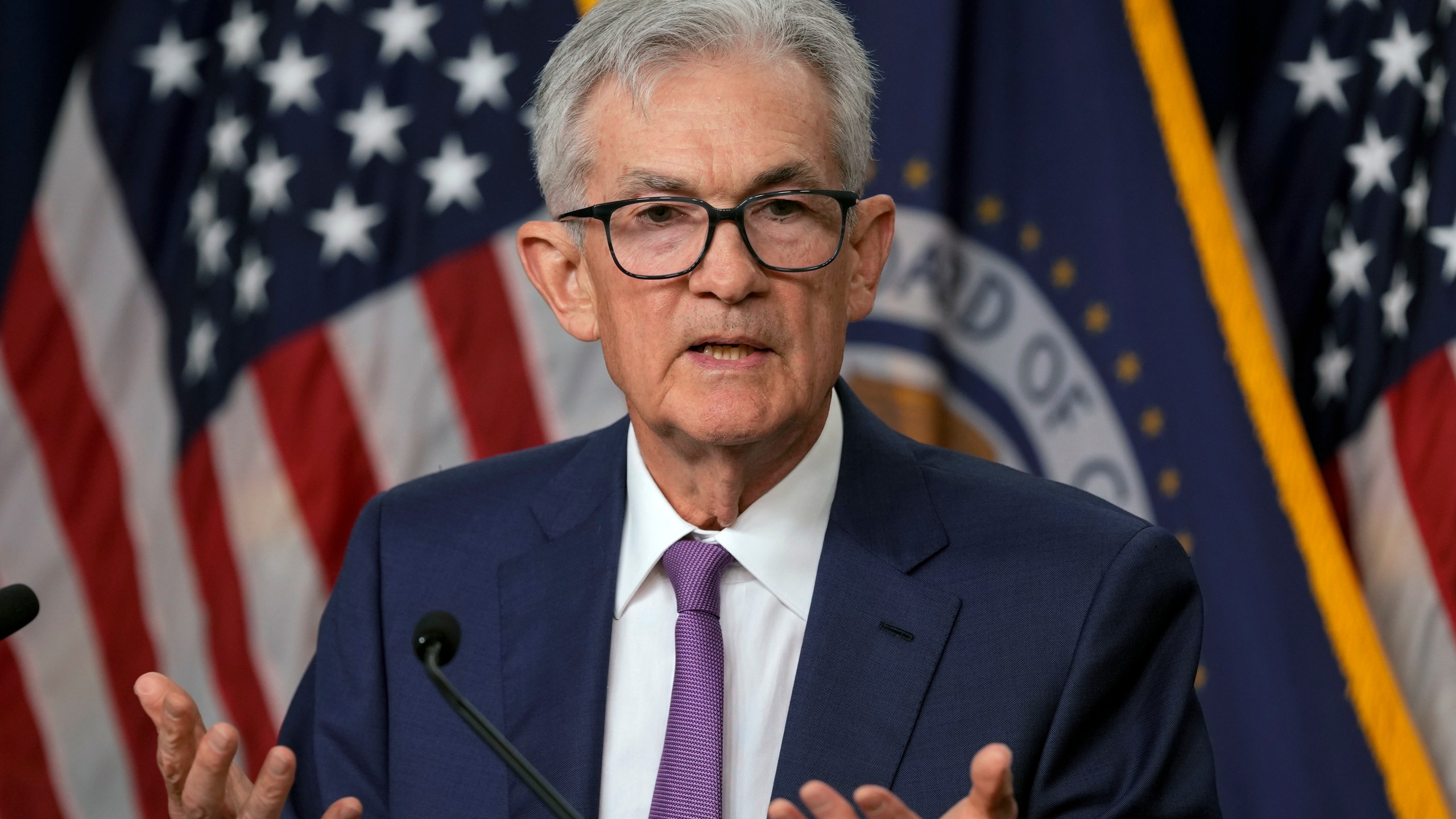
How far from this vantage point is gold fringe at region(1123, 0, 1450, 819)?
2.44 metres

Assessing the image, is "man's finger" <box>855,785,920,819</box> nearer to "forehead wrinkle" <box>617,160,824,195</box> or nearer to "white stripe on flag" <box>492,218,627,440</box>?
"forehead wrinkle" <box>617,160,824,195</box>

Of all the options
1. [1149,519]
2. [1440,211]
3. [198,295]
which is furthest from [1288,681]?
[198,295]

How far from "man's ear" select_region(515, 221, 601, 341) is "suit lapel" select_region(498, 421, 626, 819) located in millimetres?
169

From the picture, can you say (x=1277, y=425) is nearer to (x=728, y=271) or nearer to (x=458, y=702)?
(x=728, y=271)

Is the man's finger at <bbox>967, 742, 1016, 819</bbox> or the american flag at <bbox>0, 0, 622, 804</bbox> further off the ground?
the american flag at <bbox>0, 0, 622, 804</bbox>

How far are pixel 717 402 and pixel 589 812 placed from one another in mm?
448

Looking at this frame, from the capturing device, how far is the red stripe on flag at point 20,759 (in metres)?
2.75

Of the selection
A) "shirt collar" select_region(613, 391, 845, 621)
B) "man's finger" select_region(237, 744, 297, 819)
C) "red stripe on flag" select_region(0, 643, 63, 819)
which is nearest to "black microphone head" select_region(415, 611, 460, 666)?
"man's finger" select_region(237, 744, 297, 819)

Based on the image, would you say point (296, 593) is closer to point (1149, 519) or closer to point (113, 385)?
point (113, 385)

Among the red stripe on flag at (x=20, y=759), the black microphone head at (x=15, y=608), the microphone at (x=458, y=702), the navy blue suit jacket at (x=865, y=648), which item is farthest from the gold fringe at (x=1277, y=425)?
the red stripe on flag at (x=20, y=759)

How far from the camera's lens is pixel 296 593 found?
2793 mm

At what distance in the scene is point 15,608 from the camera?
3.82 ft

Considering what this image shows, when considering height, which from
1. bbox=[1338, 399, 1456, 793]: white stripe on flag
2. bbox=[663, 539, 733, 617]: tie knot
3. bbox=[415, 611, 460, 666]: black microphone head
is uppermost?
bbox=[415, 611, 460, 666]: black microphone head

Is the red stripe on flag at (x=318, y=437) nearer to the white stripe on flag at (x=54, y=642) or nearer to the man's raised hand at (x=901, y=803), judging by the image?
the white stripe on flag at (x=54, y=642)
